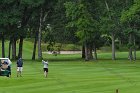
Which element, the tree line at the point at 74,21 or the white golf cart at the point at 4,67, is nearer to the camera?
the white golf cart at the point at 4,67

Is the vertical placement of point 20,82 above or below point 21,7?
below

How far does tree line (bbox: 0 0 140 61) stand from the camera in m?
87.9

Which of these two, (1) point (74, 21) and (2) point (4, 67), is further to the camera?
(1) point (74, 21)

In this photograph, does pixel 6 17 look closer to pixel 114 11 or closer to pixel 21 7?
pixel 21 7

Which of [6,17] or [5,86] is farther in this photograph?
[6,17]

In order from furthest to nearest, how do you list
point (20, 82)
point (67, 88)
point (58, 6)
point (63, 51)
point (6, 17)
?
point (63, 51) < point (58, 6) < point (6, 17) < point (20, 82) < point (67, 88)

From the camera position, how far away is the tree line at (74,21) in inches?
3462

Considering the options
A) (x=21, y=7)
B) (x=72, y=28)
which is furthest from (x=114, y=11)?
(x=21, y=7)

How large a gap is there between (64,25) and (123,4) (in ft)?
42.9

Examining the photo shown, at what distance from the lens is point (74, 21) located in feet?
294

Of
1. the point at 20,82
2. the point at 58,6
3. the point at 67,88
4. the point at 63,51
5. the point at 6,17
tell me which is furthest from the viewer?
the point at 63,51

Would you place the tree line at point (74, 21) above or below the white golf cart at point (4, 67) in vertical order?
above

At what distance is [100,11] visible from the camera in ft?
304

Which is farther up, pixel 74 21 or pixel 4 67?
pixel 74 21
